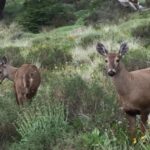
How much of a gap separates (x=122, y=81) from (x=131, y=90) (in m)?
0.22

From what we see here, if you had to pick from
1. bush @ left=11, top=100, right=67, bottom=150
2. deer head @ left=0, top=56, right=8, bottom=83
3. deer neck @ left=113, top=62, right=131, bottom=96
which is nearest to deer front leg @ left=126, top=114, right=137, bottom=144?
deer neck @ left=113, top=62, right=131, bottom=96

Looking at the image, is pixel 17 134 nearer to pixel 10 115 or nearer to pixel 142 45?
pixel 10 115

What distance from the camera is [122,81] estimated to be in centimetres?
907

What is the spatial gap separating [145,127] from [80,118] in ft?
4.03

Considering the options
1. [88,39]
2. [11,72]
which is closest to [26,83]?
[11,72]

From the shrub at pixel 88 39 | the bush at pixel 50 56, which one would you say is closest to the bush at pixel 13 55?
the bush at pixel 50 56

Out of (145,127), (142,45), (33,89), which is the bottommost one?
(142,45)

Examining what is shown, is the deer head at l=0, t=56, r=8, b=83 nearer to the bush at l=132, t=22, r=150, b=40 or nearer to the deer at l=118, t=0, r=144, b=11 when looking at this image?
the bush at l=132, t=22, r=150, b=40

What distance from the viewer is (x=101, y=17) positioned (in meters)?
31.9

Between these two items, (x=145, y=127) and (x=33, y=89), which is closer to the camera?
(x=145, y=127)

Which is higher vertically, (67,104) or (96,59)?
(67,104)

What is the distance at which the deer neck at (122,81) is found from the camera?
353 inches

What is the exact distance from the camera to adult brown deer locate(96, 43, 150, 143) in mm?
8758

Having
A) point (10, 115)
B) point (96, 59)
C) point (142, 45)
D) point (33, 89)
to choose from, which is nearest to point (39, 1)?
point (142, 45)
